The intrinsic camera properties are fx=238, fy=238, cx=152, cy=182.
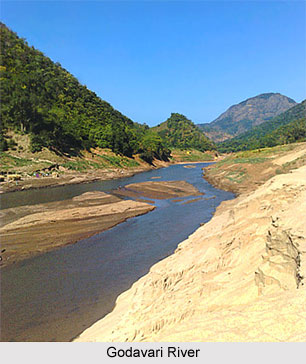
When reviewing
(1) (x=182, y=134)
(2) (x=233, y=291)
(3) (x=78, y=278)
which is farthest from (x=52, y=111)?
(1) (x=182, y=134)

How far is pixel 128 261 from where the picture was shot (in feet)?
42.4

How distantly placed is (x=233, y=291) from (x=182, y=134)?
160832 millimetres

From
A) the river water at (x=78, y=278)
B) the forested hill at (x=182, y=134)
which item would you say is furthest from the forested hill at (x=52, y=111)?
the forested hill at (x=182, y=134)

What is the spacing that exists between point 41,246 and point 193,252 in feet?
30.5

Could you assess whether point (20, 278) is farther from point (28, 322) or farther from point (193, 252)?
point (193, 252)

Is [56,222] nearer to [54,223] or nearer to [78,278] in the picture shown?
[54,223]

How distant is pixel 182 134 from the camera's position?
16288cm

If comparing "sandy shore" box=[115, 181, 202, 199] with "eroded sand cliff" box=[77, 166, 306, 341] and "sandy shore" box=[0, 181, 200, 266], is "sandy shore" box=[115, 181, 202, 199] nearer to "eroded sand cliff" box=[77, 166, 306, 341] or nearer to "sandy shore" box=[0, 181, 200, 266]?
"sandy shore" box=[0, 181, 200, 266]

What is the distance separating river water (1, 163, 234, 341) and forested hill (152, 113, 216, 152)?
397ft

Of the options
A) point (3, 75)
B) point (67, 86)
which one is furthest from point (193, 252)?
point (67, 86)

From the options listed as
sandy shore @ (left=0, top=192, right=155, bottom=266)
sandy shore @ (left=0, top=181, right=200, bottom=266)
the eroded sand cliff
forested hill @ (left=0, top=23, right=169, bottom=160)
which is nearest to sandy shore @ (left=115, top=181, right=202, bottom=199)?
sandy shore @ (left=0, top=181, right=200, bottom=266)

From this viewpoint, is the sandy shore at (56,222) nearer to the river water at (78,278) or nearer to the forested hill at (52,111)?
the river water at (78,278)

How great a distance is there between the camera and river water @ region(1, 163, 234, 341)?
812cm

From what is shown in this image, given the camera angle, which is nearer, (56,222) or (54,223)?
(54,223)
